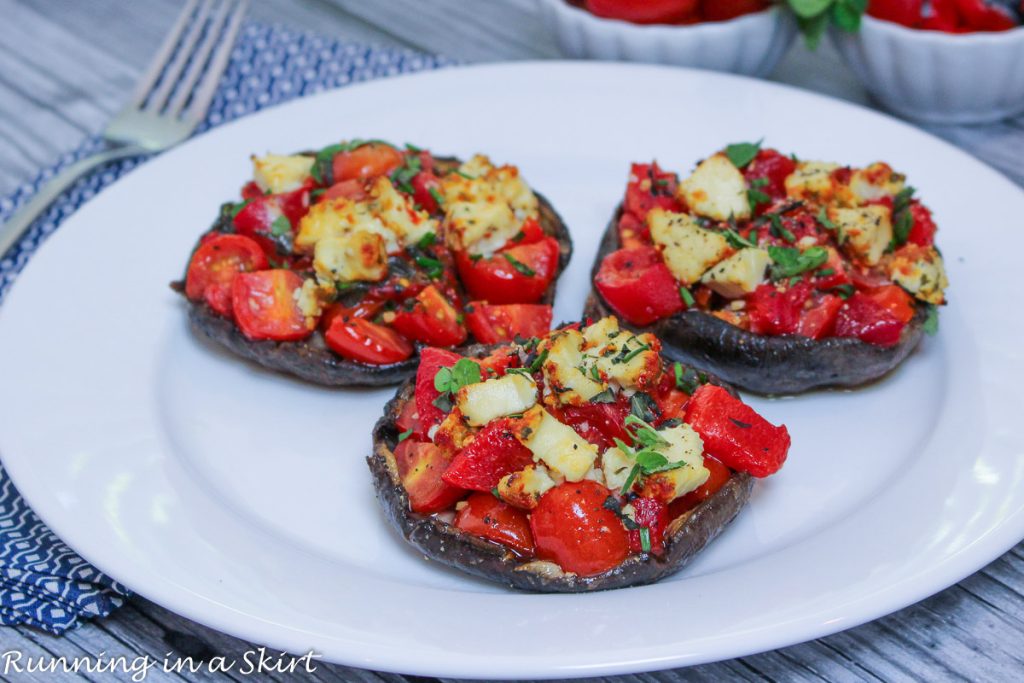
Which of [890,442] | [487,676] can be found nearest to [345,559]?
[487,676]

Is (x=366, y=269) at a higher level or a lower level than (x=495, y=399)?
lower

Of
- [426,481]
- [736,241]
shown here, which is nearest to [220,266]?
[426,481]

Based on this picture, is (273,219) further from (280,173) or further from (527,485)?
(527,485)

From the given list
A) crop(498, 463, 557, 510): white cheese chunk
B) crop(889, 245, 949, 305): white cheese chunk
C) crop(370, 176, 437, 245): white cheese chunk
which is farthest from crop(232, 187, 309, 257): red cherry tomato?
crop(889, 245, 949, 305): white cheese chunk

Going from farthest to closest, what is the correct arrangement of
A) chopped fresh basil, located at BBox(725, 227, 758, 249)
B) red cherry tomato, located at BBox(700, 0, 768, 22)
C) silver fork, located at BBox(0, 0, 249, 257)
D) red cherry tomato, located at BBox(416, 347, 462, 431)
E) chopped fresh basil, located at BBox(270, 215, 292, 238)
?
red cherry tomato, located at BBox(700, 0, 768, 22) < silver fork, located at BBox(0, 0, 249, 257) < chopped fresh basil, located at BBox(270, 215, 292, 238) < chopped fresh basil, located at BBox(725, 227, 758, 249) < red cherry tomato, located at BBox(416, 347, 462, 431)

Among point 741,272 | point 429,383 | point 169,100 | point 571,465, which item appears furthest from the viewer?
point 169,100

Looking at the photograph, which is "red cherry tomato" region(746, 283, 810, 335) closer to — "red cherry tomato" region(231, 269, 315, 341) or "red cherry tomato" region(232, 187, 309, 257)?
"red cherry tomato" region(231, 269, 315, 341)
